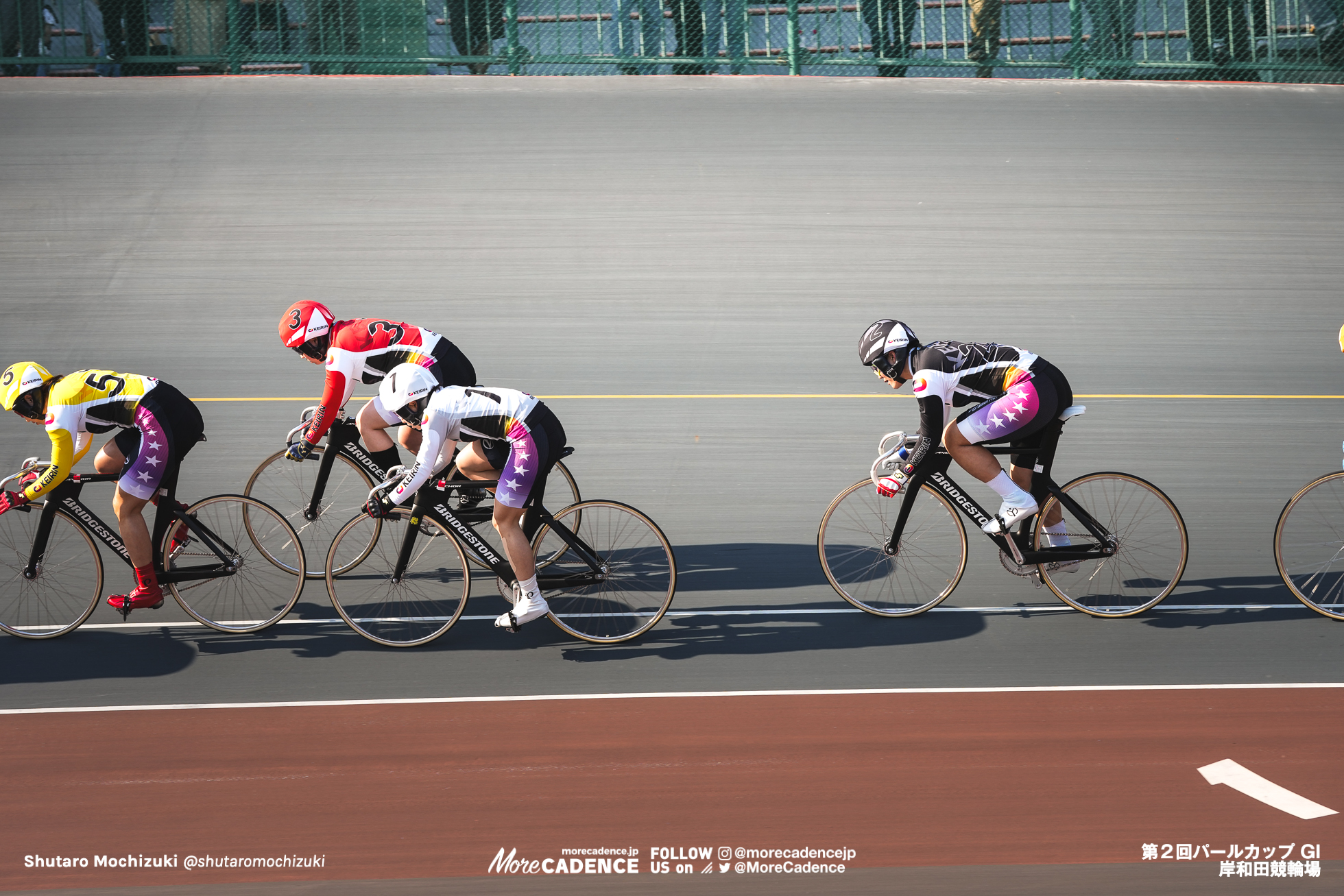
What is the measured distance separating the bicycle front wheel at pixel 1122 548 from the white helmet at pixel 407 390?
124 inches

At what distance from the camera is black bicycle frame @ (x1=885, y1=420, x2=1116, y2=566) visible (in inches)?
214

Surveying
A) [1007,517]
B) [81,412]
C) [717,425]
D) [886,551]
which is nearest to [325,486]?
[81,412]

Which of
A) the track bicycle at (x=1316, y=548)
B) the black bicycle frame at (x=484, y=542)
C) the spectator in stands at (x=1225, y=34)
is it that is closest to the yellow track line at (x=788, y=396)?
the track bicycle at (x=1316, y=548)

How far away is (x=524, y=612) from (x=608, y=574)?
18.4 inches

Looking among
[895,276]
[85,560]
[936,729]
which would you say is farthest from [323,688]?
[895,276]

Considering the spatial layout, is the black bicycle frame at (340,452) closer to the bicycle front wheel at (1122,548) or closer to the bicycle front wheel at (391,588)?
the bicycle front wheel at (391,588)

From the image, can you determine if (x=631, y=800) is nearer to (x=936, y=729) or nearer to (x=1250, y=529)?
(x=936, y=729)

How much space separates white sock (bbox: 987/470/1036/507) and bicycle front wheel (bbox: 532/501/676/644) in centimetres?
168

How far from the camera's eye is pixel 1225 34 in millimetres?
13375

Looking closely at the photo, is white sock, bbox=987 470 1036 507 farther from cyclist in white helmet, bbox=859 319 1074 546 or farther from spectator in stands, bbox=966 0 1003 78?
spectator in stands, bbox=966 0 1003 78

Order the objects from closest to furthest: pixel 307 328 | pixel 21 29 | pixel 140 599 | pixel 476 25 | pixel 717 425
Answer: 1. pixel 140 599
2. pixel 307 328
3. pixel 717 425
4. pixel 21 29
5. pixel 476 25

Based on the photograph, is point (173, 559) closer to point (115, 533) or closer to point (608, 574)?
point (115, 533)

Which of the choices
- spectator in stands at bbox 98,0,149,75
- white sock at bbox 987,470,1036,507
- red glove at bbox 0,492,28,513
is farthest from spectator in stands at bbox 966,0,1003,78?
red glove at bbox 0,492,28,513

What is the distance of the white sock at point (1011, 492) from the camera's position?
538 centimetres
